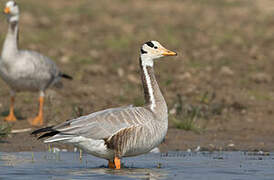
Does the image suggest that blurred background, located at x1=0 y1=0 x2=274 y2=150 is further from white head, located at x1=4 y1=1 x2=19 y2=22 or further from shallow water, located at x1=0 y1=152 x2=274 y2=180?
white head, located at x1=4 y1=1 x2=19 y2=22

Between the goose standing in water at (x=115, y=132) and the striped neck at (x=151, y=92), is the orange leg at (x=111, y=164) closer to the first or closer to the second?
the goose standing in water at (x=115, y=132)

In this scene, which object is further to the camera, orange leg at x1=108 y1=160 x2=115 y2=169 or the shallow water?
orange leg at x1=108 y1=160 x2=115 y2=169

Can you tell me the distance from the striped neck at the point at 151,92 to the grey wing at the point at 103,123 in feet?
0.71

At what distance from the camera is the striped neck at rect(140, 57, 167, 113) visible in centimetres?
947

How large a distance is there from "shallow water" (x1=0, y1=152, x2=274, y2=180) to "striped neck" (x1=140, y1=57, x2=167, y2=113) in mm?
862

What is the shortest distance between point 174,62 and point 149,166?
29.2 feet

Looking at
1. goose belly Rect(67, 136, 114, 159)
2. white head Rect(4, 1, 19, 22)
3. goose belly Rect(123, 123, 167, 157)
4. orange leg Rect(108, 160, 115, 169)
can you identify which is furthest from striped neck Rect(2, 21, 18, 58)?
goose belly Rect(123, 123, 167, 157)

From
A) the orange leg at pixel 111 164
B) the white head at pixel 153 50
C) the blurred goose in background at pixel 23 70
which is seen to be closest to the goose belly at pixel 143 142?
the orange leg at pixel 111 164

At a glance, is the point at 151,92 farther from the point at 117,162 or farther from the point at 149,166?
the point at 117,162

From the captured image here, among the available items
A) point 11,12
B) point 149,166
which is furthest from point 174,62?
point 149,166

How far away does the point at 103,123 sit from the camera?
8992 millimetres

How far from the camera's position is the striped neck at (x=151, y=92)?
373 inches

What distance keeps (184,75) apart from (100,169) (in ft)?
25.3

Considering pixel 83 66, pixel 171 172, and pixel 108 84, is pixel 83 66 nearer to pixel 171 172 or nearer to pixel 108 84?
pixel 108 84
